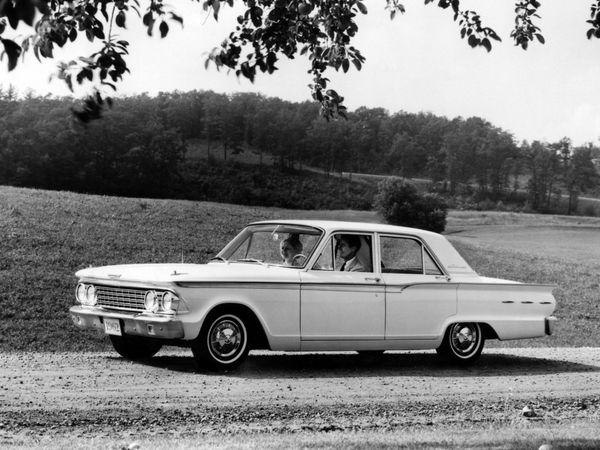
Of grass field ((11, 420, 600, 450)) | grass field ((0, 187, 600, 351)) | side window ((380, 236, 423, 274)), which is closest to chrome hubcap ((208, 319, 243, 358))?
side window ((380, 236, 423, 274))

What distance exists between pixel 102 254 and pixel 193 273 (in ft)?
54.9

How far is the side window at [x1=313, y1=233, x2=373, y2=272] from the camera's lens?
10984 mm

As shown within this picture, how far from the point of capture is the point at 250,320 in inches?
404

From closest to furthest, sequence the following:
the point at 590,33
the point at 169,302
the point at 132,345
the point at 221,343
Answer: the point at 169,302, the point at 221,343, the point at 590,33, the point at 132,345

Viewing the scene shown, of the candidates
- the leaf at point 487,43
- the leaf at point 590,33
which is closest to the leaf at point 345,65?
the leaf at point 487,43

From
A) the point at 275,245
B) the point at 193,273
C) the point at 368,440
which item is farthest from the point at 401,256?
the point at 368,440

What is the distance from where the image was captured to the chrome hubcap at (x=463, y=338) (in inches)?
464

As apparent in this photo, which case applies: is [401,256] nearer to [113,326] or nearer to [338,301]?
[338,301]

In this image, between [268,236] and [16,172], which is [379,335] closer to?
[268,236]

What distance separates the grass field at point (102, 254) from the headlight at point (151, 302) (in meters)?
7.20

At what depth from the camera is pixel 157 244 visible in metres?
28.8

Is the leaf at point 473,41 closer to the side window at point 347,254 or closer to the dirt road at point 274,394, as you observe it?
the side window at point 347,254

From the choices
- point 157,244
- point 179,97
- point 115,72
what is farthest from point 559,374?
point 179,97

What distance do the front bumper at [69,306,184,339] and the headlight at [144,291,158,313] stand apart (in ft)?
0.32
